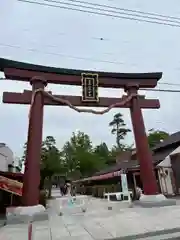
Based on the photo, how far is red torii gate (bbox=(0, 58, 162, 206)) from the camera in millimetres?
15945

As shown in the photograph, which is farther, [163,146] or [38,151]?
[163,146]

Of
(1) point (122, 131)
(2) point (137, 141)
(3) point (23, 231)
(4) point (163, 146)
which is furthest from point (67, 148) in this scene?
(3) point (23, 231)

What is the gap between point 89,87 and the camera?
18734mm

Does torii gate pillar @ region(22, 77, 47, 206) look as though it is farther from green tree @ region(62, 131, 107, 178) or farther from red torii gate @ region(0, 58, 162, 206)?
green tree @ region(62, 131, 107, 178)

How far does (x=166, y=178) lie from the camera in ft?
90.0

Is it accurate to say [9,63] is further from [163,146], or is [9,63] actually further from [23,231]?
[163,146]

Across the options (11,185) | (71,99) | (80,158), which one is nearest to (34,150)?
(11,185)

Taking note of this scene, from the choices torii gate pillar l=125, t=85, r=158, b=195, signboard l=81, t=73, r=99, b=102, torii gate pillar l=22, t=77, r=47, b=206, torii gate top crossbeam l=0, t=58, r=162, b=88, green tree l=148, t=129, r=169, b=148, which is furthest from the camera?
green tree l=148, t=129, r=169, b=148

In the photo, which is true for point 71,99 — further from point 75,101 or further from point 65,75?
point 65,75

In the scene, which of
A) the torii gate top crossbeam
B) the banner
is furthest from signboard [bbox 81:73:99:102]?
the banner

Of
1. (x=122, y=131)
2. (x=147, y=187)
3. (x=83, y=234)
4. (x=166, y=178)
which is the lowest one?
(x=83, y=234)

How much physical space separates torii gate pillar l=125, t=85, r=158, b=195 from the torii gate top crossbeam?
83cm

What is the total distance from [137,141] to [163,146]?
1422cm

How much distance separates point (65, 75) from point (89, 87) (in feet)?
5.89
